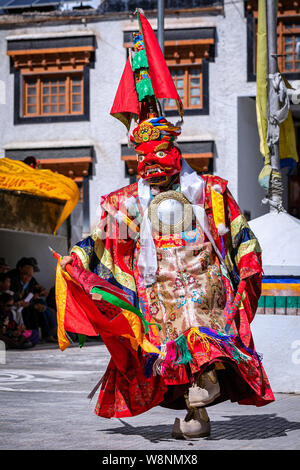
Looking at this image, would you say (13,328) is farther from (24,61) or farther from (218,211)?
(24,61)

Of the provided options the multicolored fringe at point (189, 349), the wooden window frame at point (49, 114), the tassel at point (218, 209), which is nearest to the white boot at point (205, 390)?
the multicolored fringe at point (189, 349)

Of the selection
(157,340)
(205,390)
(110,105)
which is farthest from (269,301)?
(110,105)

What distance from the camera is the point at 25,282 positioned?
574 inches

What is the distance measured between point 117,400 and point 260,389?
2.98 feet

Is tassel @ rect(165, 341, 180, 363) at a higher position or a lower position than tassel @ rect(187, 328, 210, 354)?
lower

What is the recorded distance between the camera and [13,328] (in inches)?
546

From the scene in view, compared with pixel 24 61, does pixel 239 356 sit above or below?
below

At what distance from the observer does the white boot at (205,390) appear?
18.4 feet

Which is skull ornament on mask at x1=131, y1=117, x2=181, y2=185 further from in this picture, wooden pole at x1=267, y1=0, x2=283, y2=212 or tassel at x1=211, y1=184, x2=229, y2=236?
wooden pole at x1=267, y1=0, x2=283, y2=212

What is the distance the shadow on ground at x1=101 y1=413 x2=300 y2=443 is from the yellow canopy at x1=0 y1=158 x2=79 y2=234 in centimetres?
825

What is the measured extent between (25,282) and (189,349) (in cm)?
924

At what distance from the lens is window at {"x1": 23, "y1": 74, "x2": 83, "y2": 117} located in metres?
22.6

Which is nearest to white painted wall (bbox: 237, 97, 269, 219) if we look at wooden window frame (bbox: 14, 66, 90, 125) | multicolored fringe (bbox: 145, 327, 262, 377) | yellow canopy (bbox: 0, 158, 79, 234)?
wooden window frame (bbox: 14, 66, 90, 125)
